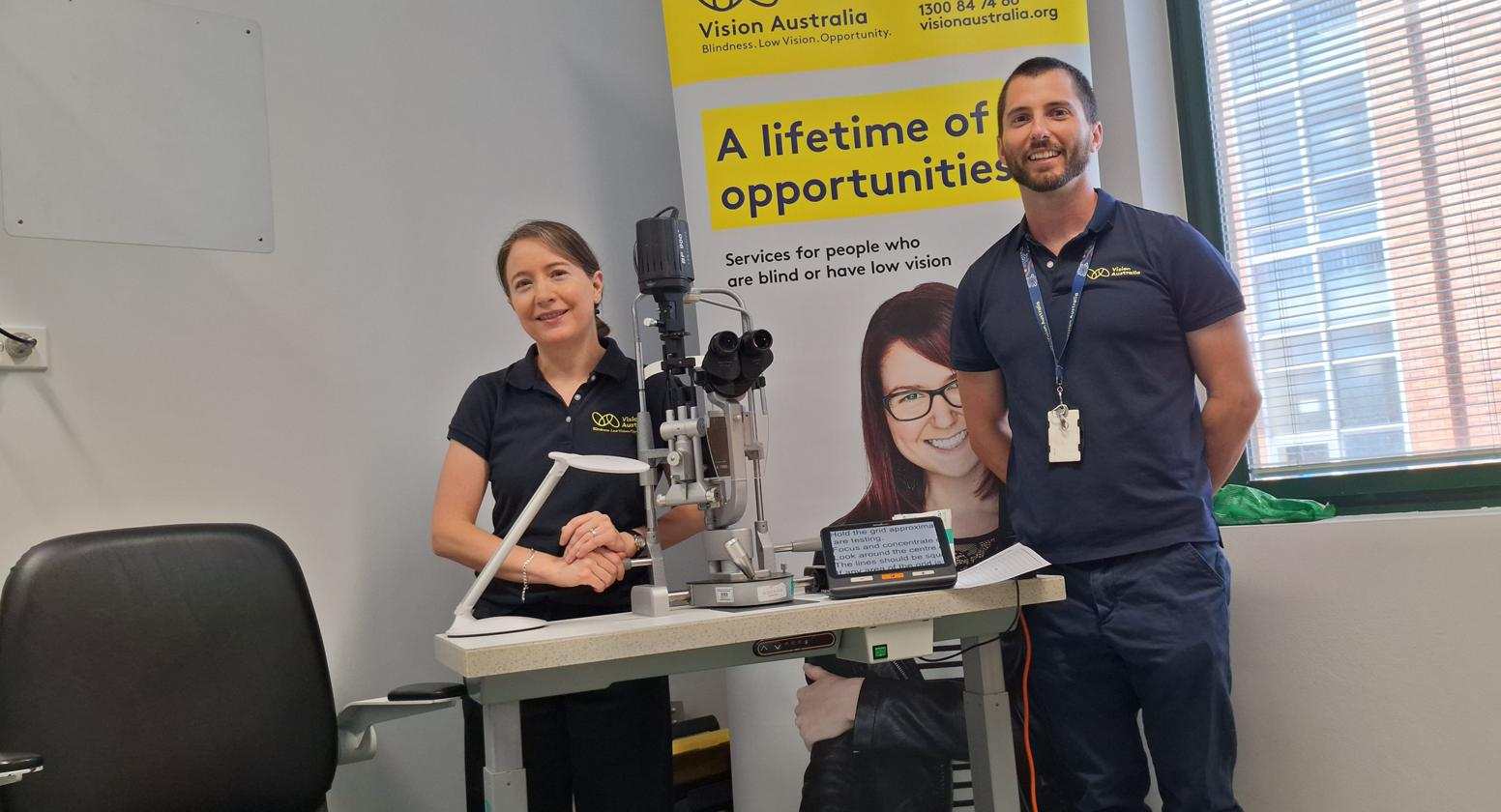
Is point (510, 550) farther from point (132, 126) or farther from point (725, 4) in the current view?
point (725, 4)

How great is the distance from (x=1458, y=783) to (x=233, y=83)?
3129 mm

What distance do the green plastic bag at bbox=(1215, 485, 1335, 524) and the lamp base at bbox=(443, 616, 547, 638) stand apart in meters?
1.66

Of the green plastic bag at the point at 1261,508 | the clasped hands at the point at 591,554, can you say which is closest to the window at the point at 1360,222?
the green plastic bag at the point at 1261,508

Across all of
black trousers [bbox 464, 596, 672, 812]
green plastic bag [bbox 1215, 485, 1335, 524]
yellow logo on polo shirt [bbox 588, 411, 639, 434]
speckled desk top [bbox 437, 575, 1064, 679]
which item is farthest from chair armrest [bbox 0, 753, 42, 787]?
green plastic bag [bbox 1215, 485, 1335, 524]

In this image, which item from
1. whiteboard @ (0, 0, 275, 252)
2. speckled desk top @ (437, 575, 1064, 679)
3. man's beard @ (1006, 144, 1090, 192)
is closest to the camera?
speckled desk top @ (437, 575, 1064, 679)

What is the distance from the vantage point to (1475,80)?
99.5 inches

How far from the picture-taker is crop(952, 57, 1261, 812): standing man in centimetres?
194

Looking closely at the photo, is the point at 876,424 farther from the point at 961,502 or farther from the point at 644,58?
the point at 644,58

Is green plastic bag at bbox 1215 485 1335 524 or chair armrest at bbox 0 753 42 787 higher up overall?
green plastic bag at bbox 1215 485 1335 524

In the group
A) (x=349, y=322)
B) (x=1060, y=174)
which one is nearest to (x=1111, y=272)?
(x=1060, y=174)

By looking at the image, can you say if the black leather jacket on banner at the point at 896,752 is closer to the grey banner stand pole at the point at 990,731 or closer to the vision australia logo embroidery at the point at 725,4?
the grey banner stand pole at the point at 990,731

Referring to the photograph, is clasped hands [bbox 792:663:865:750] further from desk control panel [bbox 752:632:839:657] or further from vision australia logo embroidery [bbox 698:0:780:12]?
vision australia logo embroidery [bbox 698:0:780:12]

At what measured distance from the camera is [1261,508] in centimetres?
258

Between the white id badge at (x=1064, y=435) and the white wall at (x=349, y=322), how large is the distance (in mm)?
1514
